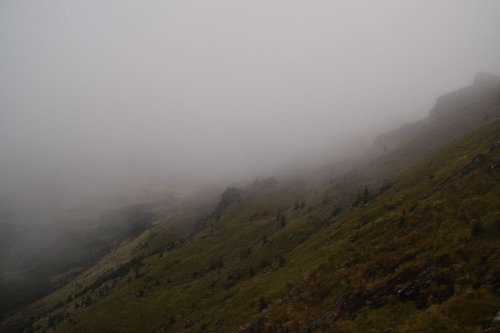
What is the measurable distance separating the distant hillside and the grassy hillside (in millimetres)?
179

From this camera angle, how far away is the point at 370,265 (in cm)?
3928

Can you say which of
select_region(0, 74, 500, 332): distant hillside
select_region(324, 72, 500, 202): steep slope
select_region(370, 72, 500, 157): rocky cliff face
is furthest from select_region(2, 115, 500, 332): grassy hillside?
select_region(370, 72, 500, 157): rocky cliff face

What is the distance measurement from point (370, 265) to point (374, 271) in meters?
1.71

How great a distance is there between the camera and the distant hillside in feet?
89.5

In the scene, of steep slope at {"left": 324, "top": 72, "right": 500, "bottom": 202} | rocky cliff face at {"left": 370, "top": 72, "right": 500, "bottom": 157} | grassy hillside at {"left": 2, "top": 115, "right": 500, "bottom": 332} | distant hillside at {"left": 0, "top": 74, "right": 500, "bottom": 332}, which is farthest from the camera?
rocky cliff face at {"left": 370, "top": 72, "right": 500, "bottom": 157}

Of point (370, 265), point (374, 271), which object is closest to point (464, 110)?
point (370, 265)

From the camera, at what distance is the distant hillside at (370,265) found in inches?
1073

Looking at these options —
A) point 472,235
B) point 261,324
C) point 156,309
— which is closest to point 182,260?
point 156,309

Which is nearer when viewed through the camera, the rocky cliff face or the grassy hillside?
the grassy hillside

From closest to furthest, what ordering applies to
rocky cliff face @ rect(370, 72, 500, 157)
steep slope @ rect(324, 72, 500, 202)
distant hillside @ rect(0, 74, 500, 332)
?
1. distant hillside @ rect(0, 74, 500, 332)
2. steep slope @ rect(324, 72, 500, 202)
3. rocky cliff face @ rect(370, 72, 500, 157)

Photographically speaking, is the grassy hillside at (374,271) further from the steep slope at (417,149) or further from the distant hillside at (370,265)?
the steep slope at (417,149)

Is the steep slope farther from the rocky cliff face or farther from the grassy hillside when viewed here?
the grassy hillside

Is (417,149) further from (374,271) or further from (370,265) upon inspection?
(374,271)

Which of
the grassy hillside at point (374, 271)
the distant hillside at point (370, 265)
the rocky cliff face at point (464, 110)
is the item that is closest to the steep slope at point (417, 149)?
the rocky cliff face at point (464, 110)
